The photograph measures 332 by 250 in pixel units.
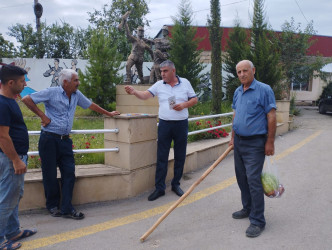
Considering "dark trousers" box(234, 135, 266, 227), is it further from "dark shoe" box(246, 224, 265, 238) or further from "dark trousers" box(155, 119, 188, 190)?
"dark trousers" box(155, 119, 188, 190)

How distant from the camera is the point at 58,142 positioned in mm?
3625

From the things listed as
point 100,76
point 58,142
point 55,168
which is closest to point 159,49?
point 100,76

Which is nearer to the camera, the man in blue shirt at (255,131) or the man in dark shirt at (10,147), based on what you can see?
the man in dark shirt at (10,147)

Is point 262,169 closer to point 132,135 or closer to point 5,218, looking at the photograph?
point 132,135

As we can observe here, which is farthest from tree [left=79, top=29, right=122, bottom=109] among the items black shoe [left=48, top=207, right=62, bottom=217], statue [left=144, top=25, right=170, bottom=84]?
black shoe [left=48, top=207, right=62, bottom=217]

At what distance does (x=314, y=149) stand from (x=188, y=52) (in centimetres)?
958

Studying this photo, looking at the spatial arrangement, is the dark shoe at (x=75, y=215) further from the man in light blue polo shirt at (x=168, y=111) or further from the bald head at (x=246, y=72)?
the bald head at (x=246, y=72)

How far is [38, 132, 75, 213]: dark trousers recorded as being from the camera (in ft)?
11.8

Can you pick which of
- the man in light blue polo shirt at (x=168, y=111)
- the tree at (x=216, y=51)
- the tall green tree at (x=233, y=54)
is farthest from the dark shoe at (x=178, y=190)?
the tall green tree at (x=233, y=54)

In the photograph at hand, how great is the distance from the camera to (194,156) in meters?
5.64

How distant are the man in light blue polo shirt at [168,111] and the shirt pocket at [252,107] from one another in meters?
1.05

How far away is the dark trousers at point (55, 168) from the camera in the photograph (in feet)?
11.8

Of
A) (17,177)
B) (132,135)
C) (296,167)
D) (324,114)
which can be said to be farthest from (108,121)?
(324,114)

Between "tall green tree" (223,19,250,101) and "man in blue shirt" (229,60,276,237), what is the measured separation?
12.2 m
